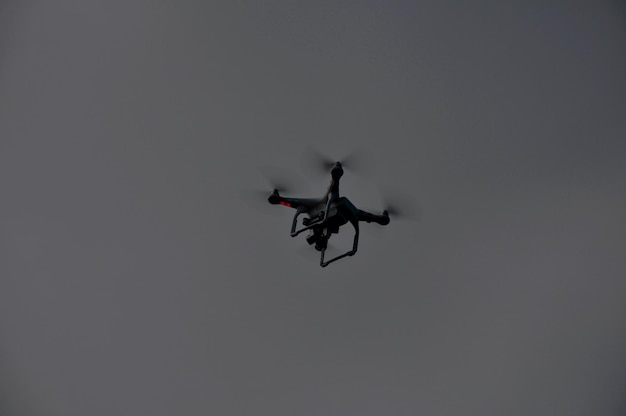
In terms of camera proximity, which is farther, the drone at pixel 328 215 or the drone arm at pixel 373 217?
the drone arm at pixel 373 217

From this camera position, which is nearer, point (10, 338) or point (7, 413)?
point (10, 338)

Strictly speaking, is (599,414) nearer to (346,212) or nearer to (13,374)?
(346,212)

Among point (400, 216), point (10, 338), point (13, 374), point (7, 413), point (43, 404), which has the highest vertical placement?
point (400, 216)

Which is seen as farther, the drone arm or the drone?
the drone arm

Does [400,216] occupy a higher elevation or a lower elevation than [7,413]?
higher

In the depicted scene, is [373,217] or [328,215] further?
[373,217]

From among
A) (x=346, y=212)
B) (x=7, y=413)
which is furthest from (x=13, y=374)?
(x=346, y=212)

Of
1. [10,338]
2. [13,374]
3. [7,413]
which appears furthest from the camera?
[7,413]

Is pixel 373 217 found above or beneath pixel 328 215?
above
